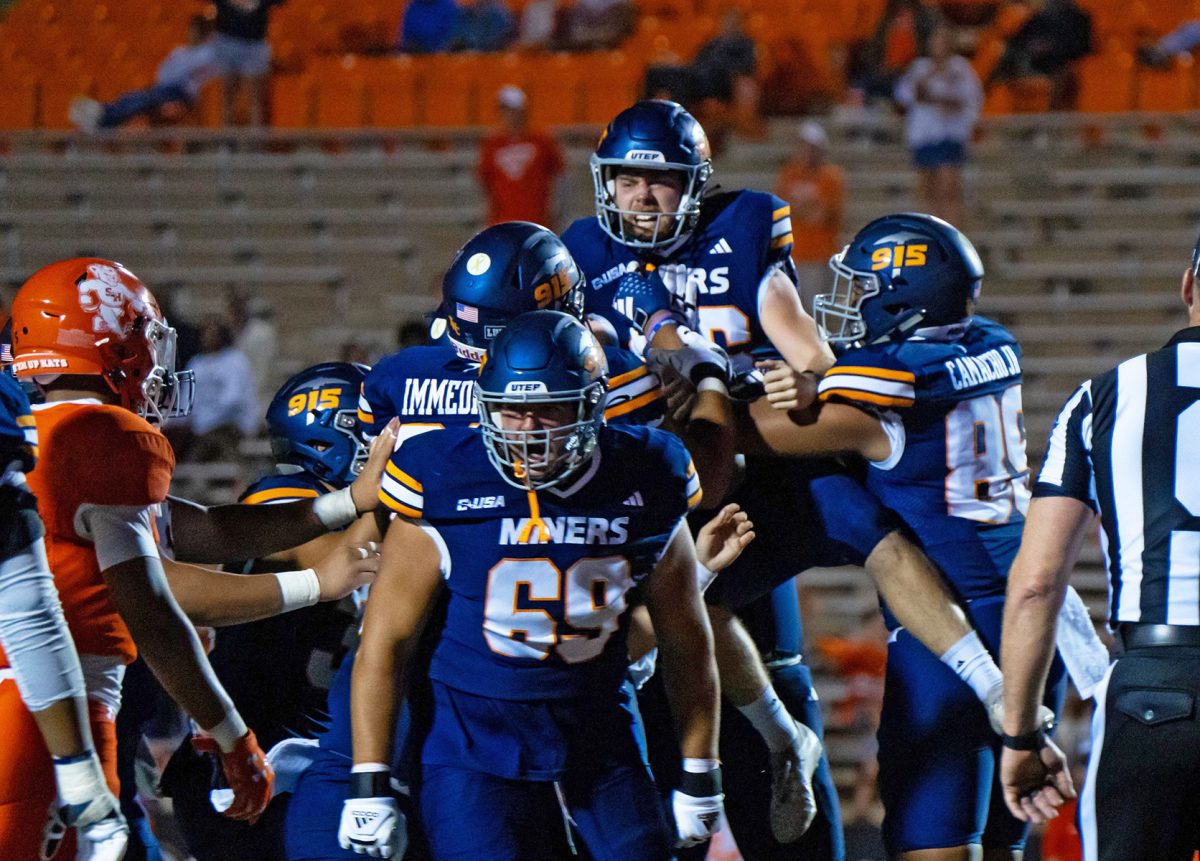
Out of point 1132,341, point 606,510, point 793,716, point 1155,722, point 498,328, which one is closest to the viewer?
point 1155,722

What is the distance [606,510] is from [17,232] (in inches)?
382

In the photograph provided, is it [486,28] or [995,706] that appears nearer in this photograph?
[995,706]

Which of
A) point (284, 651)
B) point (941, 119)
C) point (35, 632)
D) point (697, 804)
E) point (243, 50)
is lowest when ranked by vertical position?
point (697, 804)

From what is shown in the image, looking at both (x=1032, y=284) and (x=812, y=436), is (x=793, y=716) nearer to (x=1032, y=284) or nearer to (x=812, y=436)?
(x=812, y=436)

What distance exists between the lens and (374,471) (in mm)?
4414

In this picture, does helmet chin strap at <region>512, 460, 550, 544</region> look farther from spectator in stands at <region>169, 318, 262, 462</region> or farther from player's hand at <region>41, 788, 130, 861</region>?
spectator in stands at <region>169, 318, 262, 462</region>

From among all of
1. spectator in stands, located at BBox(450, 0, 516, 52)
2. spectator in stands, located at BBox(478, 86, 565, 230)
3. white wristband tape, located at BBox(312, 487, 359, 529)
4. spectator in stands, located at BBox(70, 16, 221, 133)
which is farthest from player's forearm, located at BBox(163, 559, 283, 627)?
spectator in stands, located at BBox(450, 0, 516, 52)

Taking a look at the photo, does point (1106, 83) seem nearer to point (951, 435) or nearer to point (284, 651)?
point (951, 435)

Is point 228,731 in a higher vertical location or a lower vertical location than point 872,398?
lower

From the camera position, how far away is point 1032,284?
36.8ft

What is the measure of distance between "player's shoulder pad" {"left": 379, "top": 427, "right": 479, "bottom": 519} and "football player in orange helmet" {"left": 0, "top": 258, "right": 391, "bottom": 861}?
47 centimetres

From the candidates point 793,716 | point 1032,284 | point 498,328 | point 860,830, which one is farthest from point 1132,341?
point 498,328

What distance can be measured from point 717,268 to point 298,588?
151cm

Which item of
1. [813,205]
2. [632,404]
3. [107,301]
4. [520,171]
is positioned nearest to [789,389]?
[632,404]
